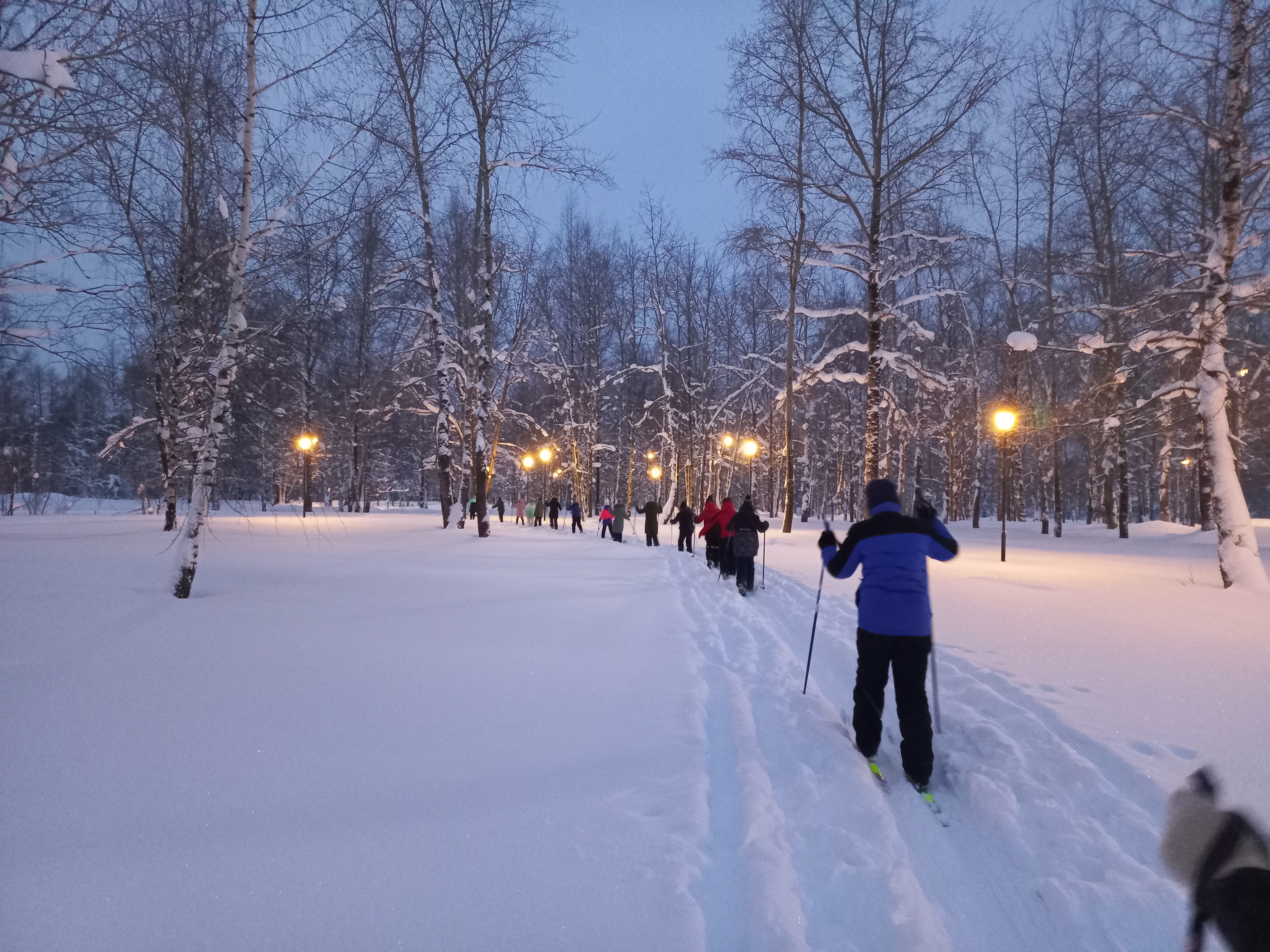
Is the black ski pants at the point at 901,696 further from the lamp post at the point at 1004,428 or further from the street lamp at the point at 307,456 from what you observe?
the street lamp at the point at 307,456

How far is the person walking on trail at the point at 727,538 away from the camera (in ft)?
39.2

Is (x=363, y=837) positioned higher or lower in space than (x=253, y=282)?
lower

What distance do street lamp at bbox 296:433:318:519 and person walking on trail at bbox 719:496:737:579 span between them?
2043cm

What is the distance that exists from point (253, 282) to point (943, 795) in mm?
9652

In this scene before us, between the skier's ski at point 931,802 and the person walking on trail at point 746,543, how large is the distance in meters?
6.87

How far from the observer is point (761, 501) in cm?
5519

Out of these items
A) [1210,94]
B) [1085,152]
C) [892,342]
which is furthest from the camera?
[892,342]

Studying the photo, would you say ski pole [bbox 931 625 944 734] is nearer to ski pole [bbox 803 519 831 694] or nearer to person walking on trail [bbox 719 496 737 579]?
ski pole [bbox 803 519 831 694]

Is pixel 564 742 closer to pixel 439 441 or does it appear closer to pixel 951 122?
pixel 951 122

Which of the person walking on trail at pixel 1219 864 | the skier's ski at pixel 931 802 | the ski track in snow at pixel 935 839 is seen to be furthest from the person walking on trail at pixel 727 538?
the person walking on trail at pixel 1219 864

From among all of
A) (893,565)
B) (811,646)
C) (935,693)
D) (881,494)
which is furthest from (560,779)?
(881,494)

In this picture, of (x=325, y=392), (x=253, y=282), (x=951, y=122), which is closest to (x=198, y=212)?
(x=253, y=282)

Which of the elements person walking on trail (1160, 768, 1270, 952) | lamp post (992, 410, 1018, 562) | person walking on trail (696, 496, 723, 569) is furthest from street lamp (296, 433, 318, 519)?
person walking on trail (1160, 768, 1270, 952)

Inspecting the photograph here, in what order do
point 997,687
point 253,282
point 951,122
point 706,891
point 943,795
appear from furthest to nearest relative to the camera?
1. point 951,122
2. point 253,282
3. point 997,687
4. point 943,795
5. point 706,891
